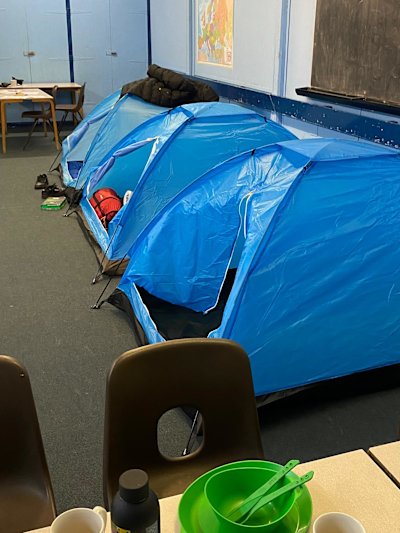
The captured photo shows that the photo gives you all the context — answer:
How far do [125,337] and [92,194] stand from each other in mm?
1658

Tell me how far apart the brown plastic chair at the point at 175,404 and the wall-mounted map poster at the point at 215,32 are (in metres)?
3.85

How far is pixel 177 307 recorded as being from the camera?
9.33 ft

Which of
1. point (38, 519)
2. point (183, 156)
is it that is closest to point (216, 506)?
point (38, 519)

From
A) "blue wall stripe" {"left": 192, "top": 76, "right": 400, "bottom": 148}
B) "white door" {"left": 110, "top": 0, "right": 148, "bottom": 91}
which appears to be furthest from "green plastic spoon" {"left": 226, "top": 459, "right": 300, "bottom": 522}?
"white door" {"left": 110, "top": 0, "right": 148, "bottom": 91}

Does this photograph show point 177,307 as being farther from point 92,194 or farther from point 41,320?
point 92,194

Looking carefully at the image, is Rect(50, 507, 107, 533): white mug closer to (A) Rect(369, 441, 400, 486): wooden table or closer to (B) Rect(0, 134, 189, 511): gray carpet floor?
(A) Rect(369, 441, 400, 486): wooden table

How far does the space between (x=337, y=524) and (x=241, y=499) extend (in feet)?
0.48

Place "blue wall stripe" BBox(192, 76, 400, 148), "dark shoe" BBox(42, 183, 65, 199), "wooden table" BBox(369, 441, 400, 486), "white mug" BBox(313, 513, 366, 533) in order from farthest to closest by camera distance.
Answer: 1. "dark shoe" BBox(42, 183, 65, 199)
2. "blue wall stripe" BBox(192, 76, 400, 148)
3. "wooden table" BBox(369, 441, 400, 486)
4. "white mug" BBox(313, 513, 366, 533)

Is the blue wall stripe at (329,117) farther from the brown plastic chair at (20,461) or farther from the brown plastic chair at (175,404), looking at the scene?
the brown plastic chair at (20,461)

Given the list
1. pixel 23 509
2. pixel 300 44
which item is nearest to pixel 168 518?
pixel 23 509

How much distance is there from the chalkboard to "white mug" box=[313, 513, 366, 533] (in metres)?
2.35

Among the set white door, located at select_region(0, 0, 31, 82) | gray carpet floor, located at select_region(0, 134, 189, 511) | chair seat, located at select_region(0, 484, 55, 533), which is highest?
white door, located at select_region(0, 0, 31, 82)

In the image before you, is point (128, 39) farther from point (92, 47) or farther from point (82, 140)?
point (82, 140)

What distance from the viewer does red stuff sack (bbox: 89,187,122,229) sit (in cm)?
379
